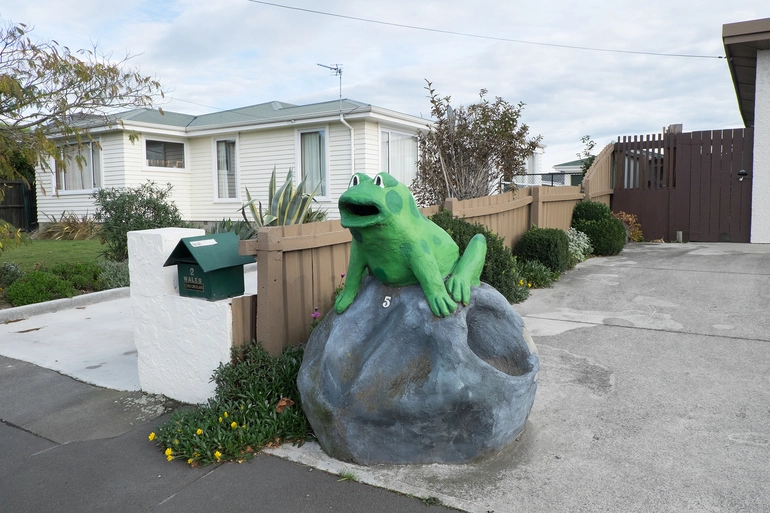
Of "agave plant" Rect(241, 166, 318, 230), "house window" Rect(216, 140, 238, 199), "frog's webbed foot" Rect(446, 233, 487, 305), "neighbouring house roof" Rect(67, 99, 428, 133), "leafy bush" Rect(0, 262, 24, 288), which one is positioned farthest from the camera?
"house window" Rect(216, 140, 238, 199)

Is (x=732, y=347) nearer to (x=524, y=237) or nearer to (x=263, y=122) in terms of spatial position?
(x=524, y=237)

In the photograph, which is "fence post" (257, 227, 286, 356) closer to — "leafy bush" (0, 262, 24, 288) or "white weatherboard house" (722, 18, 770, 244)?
"leafy bush" (0, 262, 24, 288)

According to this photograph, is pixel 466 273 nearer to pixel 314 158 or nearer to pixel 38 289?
pixel 38 289

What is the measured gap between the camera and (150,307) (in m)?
4.77

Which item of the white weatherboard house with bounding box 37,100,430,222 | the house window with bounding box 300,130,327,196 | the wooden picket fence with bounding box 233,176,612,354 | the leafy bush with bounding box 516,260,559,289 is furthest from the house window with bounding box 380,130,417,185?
the wooden picket fence with bounding box 233,176,612,354

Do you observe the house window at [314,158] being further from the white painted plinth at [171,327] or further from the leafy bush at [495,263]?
the white painted plinth at [171,327]

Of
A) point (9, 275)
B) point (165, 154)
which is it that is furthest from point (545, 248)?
point (165, 154)

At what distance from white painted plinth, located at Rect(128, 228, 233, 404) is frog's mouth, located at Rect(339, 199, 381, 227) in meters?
1.41

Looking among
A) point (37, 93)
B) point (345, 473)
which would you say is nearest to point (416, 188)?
point (37, 93)

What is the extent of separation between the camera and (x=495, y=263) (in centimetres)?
746

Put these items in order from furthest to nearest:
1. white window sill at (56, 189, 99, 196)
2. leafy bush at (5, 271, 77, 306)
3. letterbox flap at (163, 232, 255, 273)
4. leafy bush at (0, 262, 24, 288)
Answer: white window sill at (56, 189, 99, 196) → leafy bush at (0, 262, 24, 288) → leafy bush at (5, 271, 77, 306) → letterbox flap at (163, 232, 255, 273)

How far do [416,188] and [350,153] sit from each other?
6.03 meters

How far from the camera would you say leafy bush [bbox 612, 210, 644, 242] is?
13.3 metres

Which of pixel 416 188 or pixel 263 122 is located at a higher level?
pixel 263 122
